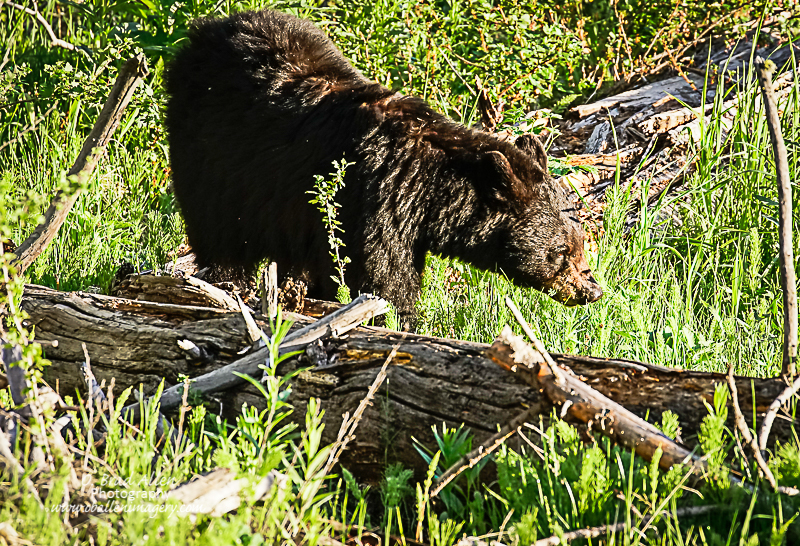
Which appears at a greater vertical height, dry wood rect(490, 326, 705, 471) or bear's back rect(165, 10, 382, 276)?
bear's back rect(165, 10, 382, 276)

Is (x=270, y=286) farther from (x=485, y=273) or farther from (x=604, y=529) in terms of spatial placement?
(x=485, y=273)

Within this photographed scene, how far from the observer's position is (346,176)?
4.03 metres

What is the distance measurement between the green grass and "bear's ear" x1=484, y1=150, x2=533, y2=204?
51cm

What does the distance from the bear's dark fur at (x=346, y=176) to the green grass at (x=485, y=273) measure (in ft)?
0.96

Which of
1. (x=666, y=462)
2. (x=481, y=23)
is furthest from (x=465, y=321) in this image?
(x=481, y=23)

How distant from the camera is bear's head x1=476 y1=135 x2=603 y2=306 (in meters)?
4.29

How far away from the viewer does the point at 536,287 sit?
14.8ft

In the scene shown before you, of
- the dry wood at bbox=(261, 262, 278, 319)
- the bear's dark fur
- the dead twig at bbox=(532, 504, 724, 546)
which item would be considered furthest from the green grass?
the dry wood at bbox=(261, 262, 278, 319)

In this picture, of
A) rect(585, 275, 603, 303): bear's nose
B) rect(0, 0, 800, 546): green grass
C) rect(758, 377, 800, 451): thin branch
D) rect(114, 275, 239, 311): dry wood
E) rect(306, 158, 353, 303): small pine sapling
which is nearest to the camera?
rect(0, 0, 800, 546): green grass

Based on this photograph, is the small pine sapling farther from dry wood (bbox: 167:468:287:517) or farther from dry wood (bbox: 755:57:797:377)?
dry wood (bbox: 755:57:797:377)

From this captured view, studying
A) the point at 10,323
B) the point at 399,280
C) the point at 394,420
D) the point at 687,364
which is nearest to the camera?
the point at 10,323

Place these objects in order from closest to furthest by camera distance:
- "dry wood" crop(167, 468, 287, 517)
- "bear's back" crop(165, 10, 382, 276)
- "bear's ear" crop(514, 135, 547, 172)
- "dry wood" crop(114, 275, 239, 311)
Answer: "dry wood" crop(167, 468, 287, 517)
"dry wood" crop(114, 275, 239, 311)
"bear's back" crop(165, 10, 382, 276)
"bear's ear" crop(514, 135, 547, 172)

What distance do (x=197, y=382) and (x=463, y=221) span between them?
81.9 inches

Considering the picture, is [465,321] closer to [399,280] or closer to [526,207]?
[399,280]
